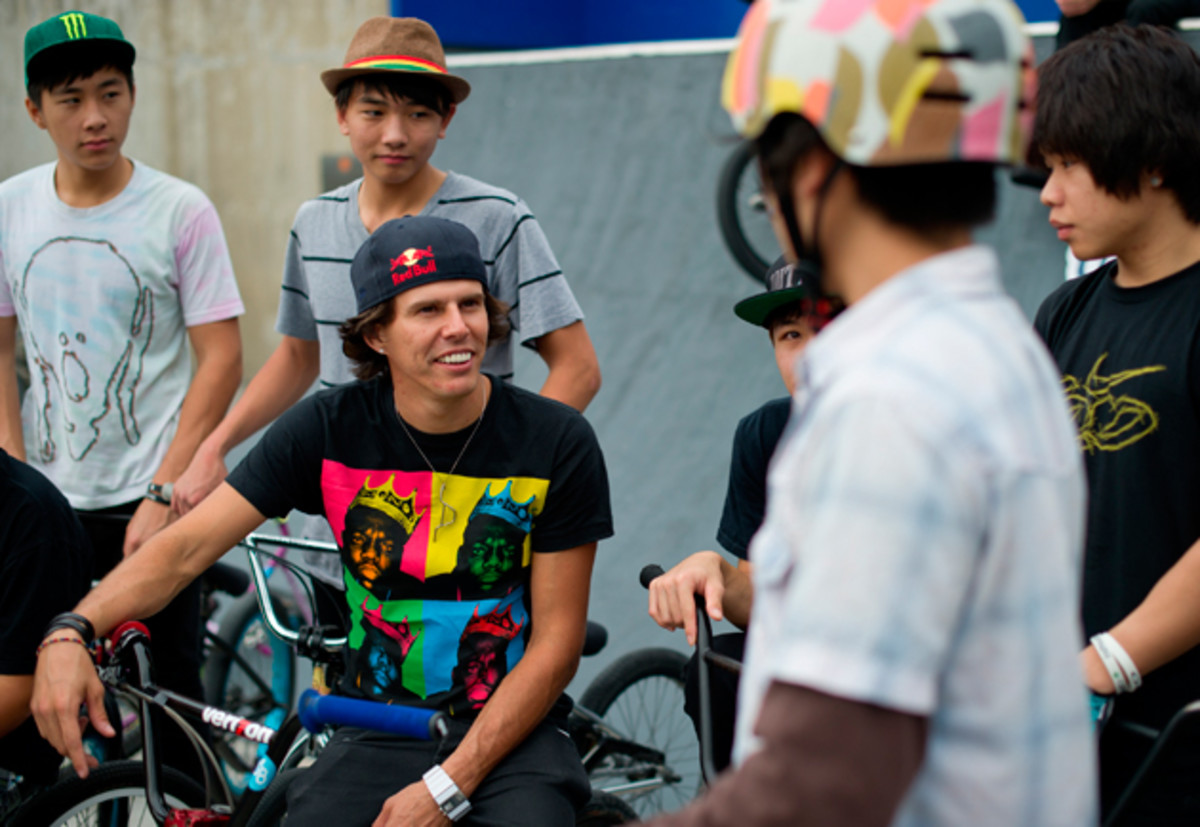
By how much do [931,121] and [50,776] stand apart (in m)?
2.45

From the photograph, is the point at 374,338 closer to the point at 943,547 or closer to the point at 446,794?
the point at 446,794

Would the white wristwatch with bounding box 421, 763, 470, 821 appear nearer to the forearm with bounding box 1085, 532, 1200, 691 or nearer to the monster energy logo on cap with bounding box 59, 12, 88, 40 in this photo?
the forearm with bounding box 1085, 532, 1200, 691

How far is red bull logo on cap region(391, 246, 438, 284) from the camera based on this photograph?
232 centimetres

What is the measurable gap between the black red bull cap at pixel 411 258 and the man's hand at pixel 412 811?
0.98 m

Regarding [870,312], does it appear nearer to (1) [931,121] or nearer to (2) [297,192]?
(1) [931,121]

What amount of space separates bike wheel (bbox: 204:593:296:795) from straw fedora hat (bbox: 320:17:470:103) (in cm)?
198

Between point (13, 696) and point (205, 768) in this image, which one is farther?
point (205, 768)

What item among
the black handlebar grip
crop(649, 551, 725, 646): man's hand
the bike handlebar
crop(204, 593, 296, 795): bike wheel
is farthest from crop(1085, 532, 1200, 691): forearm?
crop(204, 593, 296, 795): bike wheel

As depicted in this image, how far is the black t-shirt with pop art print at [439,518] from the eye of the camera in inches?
→ 89.5

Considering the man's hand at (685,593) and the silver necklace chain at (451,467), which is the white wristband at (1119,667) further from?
the silver necklace chain at (451,467)

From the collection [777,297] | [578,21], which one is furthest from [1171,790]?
[578,21]

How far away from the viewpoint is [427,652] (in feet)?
7.45

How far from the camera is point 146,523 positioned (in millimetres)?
2854

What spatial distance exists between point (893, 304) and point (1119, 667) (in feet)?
3.48
